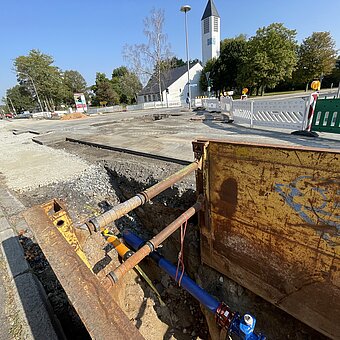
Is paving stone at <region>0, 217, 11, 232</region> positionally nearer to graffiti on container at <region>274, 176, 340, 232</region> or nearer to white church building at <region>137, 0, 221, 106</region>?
graffiti on container at <region>274, 176, 340, 232</region>

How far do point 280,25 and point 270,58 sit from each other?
23.8 feet

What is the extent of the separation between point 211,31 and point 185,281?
155 feet

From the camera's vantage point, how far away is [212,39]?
3897 cm

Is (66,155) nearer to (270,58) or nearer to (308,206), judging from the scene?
(308,206)

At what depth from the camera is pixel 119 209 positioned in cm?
156

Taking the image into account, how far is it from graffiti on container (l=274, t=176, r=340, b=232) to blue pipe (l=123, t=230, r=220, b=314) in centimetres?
143

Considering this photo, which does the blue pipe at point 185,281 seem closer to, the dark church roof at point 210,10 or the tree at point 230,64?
the tree at point 230,64

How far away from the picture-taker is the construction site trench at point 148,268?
7.35 feet

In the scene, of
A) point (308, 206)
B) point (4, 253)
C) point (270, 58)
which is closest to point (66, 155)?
point (4, 253)

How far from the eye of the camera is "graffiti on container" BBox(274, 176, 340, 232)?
1523 millimetres

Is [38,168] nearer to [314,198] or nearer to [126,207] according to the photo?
[126,207]

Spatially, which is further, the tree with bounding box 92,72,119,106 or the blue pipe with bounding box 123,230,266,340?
the tree with bounding box 92,72,119,106

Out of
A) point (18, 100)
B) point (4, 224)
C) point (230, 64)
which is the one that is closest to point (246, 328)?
point (4, 224)

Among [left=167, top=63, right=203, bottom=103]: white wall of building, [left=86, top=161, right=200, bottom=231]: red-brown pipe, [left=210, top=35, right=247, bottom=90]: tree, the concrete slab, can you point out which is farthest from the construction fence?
[left=167, top=63, right=203, bottom=103]: white wall of building
